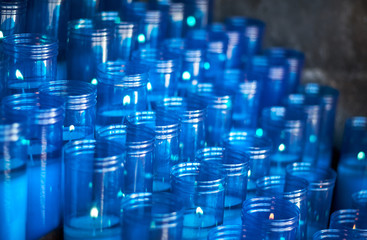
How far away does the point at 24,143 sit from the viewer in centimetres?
129

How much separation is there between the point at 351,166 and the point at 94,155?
1.21 metres

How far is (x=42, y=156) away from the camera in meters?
1.37

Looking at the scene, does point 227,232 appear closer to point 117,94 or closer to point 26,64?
point 117,94

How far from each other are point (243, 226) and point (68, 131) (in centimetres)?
50

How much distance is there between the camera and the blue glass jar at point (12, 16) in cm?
160

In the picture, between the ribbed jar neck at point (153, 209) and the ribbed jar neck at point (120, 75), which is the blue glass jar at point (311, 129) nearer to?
the ribbed jar neck at point (120, 75)

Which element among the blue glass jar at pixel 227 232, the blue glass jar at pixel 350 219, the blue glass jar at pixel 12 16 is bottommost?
the blue glass jar at pixel 350 219

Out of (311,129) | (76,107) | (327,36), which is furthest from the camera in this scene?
(327,36)

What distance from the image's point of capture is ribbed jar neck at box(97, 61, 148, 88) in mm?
1606

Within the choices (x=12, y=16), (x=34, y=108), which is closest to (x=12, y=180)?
(x=34, y=108)

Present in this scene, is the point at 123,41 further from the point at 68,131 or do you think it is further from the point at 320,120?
the point at 320,120

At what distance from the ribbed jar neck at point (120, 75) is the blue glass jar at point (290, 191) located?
1.48 ft

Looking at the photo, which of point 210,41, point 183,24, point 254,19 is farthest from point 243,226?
point 254,19

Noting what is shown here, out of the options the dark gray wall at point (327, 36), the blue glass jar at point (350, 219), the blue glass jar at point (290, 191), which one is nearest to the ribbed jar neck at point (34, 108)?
the blue glass jar at point (290, 191)
